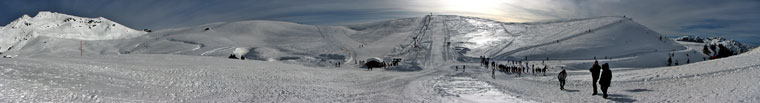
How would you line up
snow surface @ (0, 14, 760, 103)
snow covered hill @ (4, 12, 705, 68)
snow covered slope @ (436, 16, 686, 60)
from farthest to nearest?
snow covered hill @ (4, 12, 705, 68)
snow covered slope @ (436, 16, 686, 60)
snow surface @ (0, 14, 760, 103)

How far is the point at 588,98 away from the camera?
14.2 metres

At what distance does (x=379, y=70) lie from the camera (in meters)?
52.4

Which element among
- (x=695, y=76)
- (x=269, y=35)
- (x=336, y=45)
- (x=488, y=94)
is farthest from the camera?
(x=269, y=35)

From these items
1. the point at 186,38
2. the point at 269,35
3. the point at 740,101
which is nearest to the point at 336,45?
the point at 269,35

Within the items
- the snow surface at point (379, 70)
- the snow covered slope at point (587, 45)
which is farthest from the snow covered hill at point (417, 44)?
the snow surface at point (379, 70)

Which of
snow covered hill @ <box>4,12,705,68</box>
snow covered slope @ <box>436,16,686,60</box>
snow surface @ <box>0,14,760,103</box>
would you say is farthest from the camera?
snow covered hill @ <box>4,12,705,68</box>

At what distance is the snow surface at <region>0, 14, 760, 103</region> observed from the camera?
45.6 feet

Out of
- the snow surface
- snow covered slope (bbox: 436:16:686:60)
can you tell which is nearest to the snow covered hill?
snow covered slope (bbox: 436:16:686:60)

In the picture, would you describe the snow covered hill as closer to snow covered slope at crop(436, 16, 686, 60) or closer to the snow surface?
snow covered slope at crop(436, 16, 686, 60)

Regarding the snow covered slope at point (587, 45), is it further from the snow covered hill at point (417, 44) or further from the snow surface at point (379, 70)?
the snow surface at point (379, 70)

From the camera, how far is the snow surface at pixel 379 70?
1389cm

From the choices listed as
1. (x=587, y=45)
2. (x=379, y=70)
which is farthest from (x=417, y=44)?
(x=379, y=70)

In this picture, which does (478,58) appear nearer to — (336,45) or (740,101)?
(336,45)

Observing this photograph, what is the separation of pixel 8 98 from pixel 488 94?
1395cm
